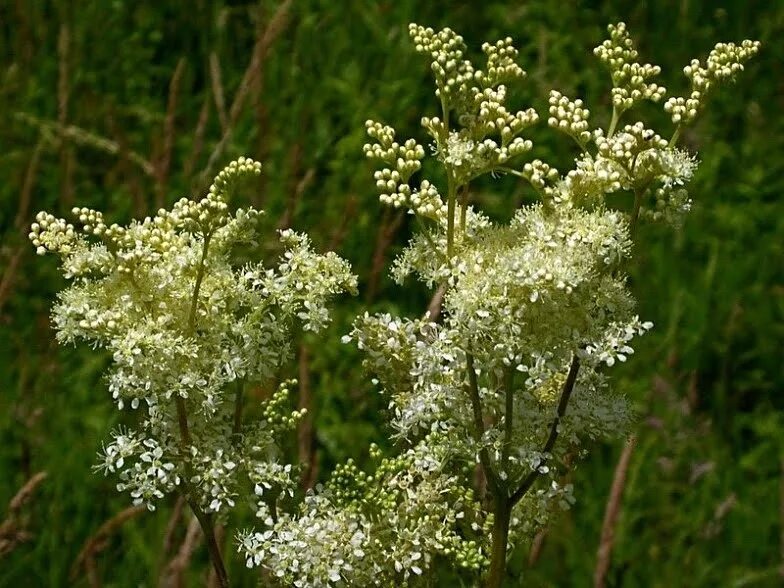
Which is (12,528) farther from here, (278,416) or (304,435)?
(278,416)

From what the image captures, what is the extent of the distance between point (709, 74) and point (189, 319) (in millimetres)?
568

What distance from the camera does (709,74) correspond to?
3.58 ft

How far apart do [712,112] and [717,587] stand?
5.28ft

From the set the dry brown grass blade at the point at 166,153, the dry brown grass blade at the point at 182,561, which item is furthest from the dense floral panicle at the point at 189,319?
the dry brown grass blade at the point at 166,153

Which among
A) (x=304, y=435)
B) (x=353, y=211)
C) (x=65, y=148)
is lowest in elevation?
(x=304, y=435)

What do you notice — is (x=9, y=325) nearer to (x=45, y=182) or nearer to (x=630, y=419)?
(x=45, y=182)

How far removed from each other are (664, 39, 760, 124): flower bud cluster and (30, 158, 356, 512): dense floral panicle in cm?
37

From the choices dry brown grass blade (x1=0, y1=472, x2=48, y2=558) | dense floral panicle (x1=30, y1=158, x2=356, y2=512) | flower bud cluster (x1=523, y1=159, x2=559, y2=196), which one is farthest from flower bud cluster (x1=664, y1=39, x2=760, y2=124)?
dry brown grass blade (x1=0, y1=472, x2=48, y2=558)

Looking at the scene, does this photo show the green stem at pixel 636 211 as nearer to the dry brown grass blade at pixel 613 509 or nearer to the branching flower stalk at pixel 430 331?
the branching flower stalk at pixel 430 331

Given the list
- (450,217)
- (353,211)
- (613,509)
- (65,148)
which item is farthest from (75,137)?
(450,217)

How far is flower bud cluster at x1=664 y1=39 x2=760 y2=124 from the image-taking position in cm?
107

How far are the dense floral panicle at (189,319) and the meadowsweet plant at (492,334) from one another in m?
0.09

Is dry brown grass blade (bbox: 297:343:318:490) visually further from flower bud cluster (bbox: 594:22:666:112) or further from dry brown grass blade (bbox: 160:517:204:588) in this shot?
flower bud cluster (bbox: 594:22:666:112)

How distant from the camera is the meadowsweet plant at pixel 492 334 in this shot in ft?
3.30
